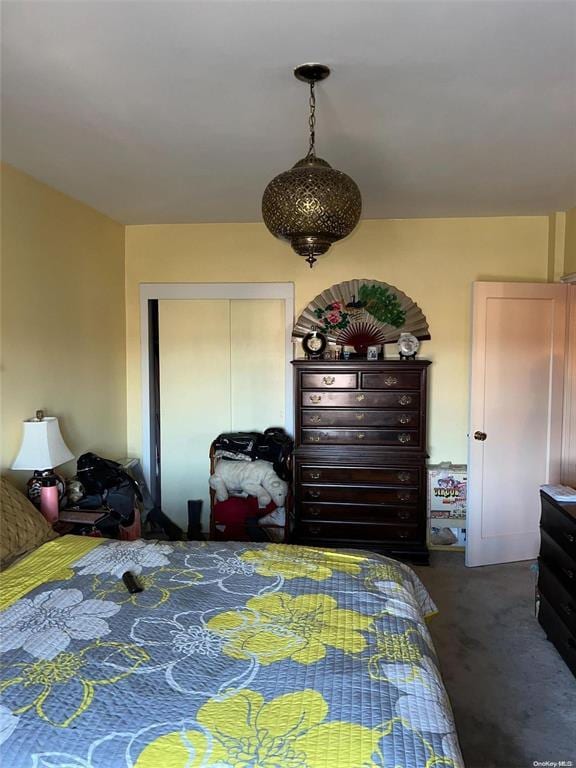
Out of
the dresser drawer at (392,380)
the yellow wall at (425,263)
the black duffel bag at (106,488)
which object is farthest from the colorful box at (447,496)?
the black duffel bag at (106,488)

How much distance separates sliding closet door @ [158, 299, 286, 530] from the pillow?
1797 millimetres

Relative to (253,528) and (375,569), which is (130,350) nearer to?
(253,528)

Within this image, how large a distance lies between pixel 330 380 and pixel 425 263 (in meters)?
1.16

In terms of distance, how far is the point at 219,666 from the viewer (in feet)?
4.57

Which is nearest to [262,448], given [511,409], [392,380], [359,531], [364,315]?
[359,531]

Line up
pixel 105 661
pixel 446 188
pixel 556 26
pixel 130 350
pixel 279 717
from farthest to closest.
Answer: pixel 130 350 → pixel 446 188 → pixel 556 26 → pixel 105 661 → pixel 279 717

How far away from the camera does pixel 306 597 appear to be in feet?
5.73

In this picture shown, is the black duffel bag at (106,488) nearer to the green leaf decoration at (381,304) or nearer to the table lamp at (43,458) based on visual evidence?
the table lamp at (43,458)

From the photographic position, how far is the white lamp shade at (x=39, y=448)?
8.69ft

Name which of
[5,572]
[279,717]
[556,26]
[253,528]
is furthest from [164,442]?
[556,26]

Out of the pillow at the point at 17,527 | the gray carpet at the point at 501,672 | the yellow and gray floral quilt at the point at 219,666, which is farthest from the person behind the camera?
the pillow at the point at 17,527

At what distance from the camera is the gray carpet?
6.56 feet

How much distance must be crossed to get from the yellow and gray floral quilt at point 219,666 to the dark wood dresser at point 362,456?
150cm

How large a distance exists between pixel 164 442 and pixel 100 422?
62 cm
